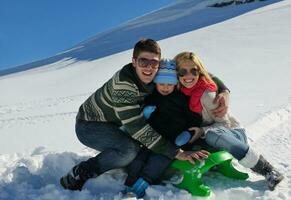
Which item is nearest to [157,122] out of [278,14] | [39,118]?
[39,118]

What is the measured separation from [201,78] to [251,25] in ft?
56.8

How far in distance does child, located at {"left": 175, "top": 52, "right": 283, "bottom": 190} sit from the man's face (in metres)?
0.30

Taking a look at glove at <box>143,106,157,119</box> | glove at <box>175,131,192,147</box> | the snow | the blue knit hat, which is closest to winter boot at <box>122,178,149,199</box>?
the snow

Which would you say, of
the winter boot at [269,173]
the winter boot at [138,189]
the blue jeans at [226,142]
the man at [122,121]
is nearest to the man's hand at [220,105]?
the man at [122,121]

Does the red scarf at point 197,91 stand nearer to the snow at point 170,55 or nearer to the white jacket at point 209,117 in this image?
the white jacket at point 209,117

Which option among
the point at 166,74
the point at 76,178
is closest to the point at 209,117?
the point at 166,74

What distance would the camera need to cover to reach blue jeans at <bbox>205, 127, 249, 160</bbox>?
378 cm

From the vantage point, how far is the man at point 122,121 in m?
3.63

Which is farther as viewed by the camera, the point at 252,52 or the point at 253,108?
the point at 252,52

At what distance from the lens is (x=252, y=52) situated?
14.8 m

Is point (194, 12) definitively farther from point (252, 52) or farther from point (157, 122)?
point (157, 122)

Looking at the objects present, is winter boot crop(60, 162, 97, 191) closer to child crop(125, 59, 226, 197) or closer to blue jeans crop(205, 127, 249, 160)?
child crop(125, 59, 226, 197)

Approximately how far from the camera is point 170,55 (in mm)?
15922

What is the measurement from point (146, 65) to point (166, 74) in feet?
0.85
